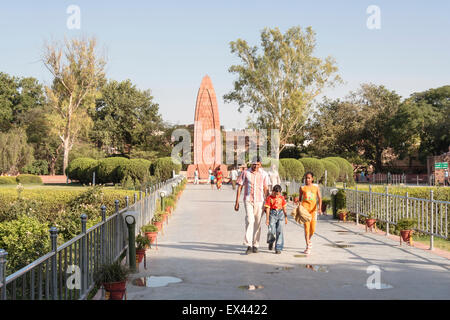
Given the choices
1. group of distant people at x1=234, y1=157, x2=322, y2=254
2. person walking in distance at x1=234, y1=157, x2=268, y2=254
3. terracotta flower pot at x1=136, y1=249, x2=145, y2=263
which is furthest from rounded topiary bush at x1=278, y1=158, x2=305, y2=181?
terracotta flower pot at x1=136, y1=249, x2=145, y2=263

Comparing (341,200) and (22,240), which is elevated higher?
(341,200)

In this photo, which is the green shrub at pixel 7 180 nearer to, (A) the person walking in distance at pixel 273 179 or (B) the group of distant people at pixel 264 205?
(A) the person walking in distance at pixel 273 179

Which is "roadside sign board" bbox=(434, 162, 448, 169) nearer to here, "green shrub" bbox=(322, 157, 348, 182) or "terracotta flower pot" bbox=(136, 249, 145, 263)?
"green shrub" bbox=(322, 157, 348, 182)

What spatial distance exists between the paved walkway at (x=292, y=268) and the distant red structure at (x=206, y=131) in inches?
1588

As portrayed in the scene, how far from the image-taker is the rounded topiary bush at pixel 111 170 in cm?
4078

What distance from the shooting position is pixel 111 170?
40844 millimetres

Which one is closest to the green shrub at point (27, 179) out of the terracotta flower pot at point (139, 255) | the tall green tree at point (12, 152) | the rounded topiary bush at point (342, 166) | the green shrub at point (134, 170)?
the tall green tree at point (12, 152)

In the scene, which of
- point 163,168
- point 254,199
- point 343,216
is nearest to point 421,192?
point 343,216

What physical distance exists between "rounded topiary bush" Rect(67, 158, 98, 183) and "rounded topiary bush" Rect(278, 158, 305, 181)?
52.8ft

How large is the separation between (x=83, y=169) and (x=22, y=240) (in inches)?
1322

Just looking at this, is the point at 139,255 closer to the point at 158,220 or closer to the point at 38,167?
the point at 158,220

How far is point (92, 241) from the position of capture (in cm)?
675

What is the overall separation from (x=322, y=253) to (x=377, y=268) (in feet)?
5.50
